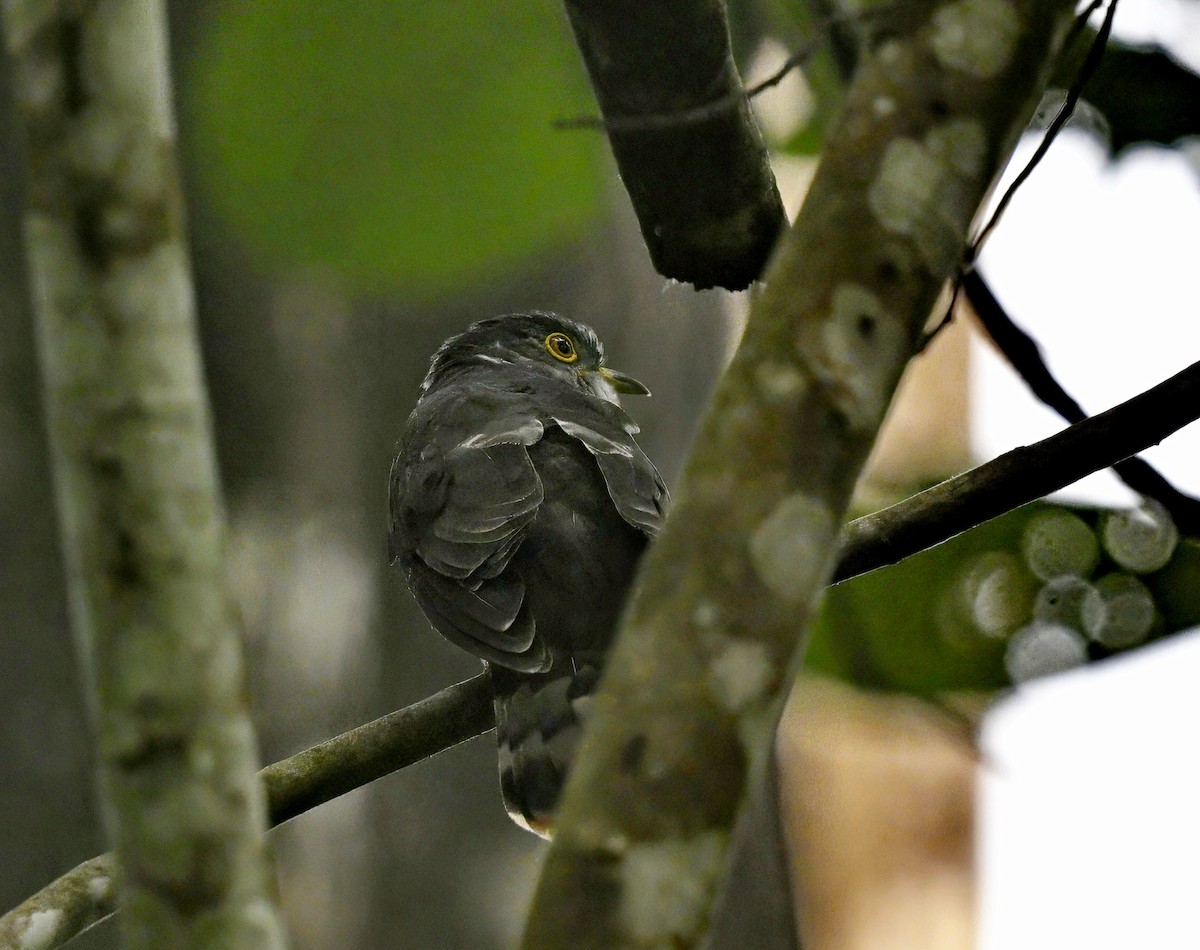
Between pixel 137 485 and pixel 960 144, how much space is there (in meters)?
1.17

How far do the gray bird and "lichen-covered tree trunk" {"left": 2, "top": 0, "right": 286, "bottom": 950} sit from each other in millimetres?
1911

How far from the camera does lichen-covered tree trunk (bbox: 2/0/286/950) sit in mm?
1430

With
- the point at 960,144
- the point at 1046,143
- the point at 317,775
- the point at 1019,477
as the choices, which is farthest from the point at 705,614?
the point at 317,775

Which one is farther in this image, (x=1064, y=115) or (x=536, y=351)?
(x=536, y=351)

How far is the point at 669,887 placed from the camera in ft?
5.02

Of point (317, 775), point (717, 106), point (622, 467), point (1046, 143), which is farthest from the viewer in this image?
point (622, 467)

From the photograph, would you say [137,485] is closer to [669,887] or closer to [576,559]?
[669,887]

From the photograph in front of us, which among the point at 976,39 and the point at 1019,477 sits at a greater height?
the point at 976,39

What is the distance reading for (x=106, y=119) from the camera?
1466 mm

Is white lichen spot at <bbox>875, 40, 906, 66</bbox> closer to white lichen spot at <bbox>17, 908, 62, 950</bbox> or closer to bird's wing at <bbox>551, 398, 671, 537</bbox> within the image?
bird's wing at <bbox>551, 398, 671, 537</bbox>

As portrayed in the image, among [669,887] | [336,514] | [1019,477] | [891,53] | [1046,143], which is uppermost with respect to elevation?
[891,53]

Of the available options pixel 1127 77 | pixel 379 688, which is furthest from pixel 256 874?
pixel 379 688

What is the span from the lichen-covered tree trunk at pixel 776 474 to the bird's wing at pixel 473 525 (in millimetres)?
1805

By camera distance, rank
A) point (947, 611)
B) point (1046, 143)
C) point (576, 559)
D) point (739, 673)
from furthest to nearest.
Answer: point (576, 559)
point (947, 611)
point (1046, 143)
point (739, 673)
